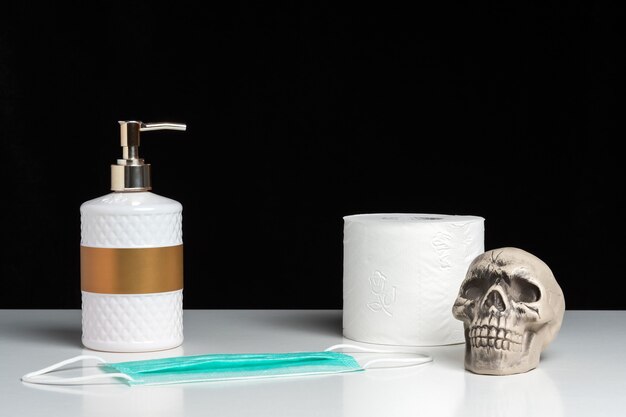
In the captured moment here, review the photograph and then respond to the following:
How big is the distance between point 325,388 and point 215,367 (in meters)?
0.13

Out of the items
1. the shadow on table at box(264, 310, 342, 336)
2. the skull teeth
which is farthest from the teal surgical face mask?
the shadow on table at box(264, 310, 342, 336)

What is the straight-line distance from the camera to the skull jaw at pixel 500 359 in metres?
1.26

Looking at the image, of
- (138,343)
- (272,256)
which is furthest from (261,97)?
(138,343)

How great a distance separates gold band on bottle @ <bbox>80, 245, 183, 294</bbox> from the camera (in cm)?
137

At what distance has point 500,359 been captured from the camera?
1.26 m

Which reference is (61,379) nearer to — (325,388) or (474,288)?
(325,388)

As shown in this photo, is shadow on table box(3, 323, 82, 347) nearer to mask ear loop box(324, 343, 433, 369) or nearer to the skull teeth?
mask ear loop box(324, 343, 433, 369)

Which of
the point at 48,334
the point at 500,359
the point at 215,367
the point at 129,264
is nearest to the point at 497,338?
the point at 500,359

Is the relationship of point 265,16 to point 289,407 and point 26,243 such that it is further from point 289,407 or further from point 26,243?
point 289,407

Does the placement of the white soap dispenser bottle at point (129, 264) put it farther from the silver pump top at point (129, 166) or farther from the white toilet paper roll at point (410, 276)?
the white toilet paper roll at point (410, 276)

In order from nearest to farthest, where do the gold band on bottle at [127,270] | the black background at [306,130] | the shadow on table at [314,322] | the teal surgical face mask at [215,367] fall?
the teal surgical face mask at [215,367] → the gold band on bottle at [127,270] → the shadow on table at [314,322] → the black background at [306,130]

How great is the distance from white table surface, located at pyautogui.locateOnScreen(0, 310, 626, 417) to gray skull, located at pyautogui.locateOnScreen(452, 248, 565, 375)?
0.02 meters

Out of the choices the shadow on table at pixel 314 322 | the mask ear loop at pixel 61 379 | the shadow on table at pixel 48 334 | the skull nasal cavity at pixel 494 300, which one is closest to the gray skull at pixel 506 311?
the skull nasal cavity at pixel 494 300

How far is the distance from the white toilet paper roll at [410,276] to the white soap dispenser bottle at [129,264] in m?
0.24
